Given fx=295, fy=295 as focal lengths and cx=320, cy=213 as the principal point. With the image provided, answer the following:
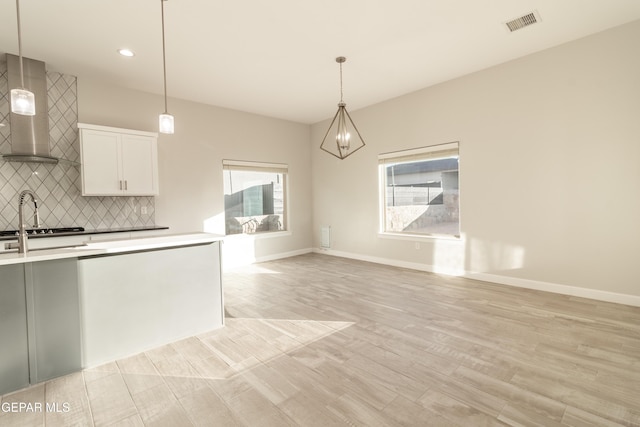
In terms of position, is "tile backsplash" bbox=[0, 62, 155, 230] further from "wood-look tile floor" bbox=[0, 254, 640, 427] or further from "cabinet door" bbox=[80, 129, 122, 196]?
"wood-look tile floor" bbox=[0, 254, 640, 427]

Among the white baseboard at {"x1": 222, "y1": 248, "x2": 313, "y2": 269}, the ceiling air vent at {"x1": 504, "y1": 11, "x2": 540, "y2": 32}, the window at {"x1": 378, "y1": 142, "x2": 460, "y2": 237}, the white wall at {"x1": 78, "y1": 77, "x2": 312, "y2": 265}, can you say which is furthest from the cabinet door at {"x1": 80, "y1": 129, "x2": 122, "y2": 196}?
the ceiling air vent at {"x1": 504, "y1": 11, "x2": 540, "y2": 32}

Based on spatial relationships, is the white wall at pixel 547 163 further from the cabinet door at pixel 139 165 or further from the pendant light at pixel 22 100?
the pendant light at pixel 22 100

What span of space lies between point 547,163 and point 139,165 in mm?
5454

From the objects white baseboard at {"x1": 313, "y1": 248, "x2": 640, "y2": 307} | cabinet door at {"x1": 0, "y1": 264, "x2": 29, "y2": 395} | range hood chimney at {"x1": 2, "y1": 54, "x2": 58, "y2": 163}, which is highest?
range hood chimney at {"x1": 2, "y1": 54, "x2": 58, "y2": 163}

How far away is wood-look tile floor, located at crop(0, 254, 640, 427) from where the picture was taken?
1687 millimetres

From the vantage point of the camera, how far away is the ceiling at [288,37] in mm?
2746

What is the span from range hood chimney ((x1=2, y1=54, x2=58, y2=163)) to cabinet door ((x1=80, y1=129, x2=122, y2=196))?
0.36 m

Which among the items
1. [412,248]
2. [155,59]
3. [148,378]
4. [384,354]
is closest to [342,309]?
[384,354]

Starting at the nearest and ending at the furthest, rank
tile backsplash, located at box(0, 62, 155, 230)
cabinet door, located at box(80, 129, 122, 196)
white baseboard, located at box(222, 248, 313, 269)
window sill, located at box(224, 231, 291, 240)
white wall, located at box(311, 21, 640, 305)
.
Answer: white wall, located at box(311, 21, 640, 305), tile backsplash, located at box(0, 62, 155, 230), cabinet door, located at box(80, 129, 122, 196), white baseboard, located at box(222, 248, 313, 269), window sill, located at box(224, 231, 291, 240)

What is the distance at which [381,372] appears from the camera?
2086 mm

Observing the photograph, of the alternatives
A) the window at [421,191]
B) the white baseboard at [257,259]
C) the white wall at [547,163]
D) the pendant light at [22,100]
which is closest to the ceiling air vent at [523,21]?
the white wall at [547,163]

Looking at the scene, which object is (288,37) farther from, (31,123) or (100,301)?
(31,123)

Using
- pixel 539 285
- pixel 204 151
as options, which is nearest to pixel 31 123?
pixel 204 151

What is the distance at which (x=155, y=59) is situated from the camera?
142 inches
